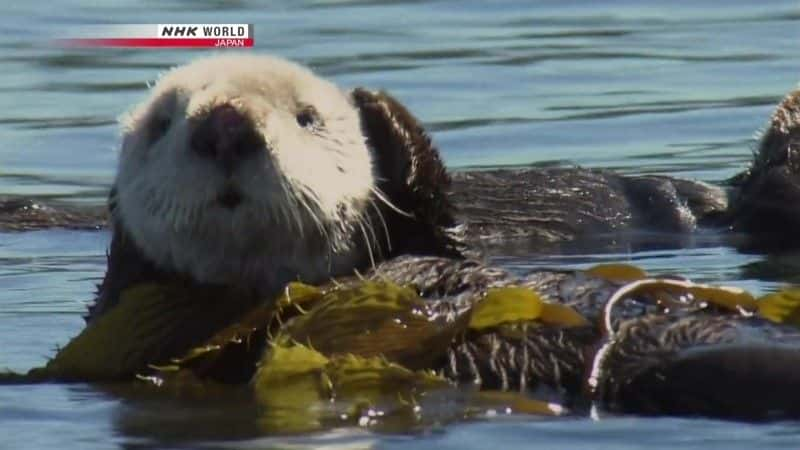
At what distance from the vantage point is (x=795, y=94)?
9789mm

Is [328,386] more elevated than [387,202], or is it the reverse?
[387,202]

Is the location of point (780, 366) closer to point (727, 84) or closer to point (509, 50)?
point (727, 84)

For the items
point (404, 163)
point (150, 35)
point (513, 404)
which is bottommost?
point (513, 404)

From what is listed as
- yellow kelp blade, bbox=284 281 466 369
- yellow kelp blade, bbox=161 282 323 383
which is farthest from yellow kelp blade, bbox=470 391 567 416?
yellow kelp blade, bbox=161 282 323 383

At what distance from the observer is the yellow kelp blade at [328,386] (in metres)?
5.70

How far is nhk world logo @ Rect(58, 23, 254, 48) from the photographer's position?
13.6 m

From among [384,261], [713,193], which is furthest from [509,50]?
[384,261]

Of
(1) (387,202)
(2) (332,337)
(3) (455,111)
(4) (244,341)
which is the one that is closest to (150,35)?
(3) (455,111)

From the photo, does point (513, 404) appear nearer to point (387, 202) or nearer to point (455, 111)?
point (387, 202)

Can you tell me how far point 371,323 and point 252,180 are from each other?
0.47 metres

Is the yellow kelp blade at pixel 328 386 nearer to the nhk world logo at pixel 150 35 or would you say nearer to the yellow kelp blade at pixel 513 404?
the yellow kelp blade at pixel 513 404

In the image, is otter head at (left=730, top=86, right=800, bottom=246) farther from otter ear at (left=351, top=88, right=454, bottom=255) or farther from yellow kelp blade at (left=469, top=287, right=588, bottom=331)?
yellow kelp blade at (left=469, top=287, right=588, bottom=331)

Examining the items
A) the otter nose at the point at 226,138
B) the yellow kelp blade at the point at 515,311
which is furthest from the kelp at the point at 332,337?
the otter nose at the point at 226,138

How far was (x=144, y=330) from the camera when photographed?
6223mm
